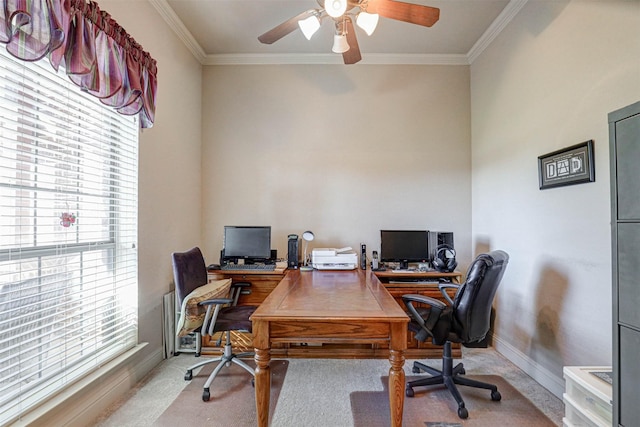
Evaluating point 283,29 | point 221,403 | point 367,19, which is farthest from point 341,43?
point 221,403

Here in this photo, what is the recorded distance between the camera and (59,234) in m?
1.67

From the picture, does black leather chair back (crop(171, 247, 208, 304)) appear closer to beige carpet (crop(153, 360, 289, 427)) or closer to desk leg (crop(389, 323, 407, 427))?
beige carpet (crop(153, 360, 289, 427))

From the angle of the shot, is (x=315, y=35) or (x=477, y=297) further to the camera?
(x=315, y=35)

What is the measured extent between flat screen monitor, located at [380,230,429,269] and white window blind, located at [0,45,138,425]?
2.32 m

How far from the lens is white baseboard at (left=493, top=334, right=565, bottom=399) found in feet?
6.90

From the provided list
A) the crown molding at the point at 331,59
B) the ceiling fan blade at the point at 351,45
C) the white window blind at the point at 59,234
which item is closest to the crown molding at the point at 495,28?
the crown molding at the point at 331,59

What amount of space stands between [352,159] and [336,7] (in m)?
1.77

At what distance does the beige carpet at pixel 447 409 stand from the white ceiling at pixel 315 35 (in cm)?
312

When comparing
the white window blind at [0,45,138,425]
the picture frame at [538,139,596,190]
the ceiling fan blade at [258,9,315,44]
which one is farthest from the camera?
the ceiling fan blade at [258,9,315,44]

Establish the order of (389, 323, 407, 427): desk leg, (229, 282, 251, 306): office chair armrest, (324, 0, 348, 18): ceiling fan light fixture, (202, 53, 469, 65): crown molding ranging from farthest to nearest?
(202, 53, 469, 65): crown molding < (229, 282, 251, 306): office chair armrest < (324, 0, 348, 18): ceiling fan light fixture < (389, 323, 407, 427): desk leg

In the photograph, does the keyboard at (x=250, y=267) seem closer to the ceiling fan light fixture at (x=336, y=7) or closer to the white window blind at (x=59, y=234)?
the white window blind at (x=59, y=234)

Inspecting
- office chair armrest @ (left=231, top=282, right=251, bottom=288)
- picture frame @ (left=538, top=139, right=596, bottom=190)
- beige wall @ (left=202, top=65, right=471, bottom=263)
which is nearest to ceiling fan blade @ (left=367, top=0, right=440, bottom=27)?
picture frame @ (left=538, top=139, right=596, bottom=190)

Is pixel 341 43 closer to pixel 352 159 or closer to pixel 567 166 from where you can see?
pixel 352 159

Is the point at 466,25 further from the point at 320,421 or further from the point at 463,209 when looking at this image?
the point at 320,421
